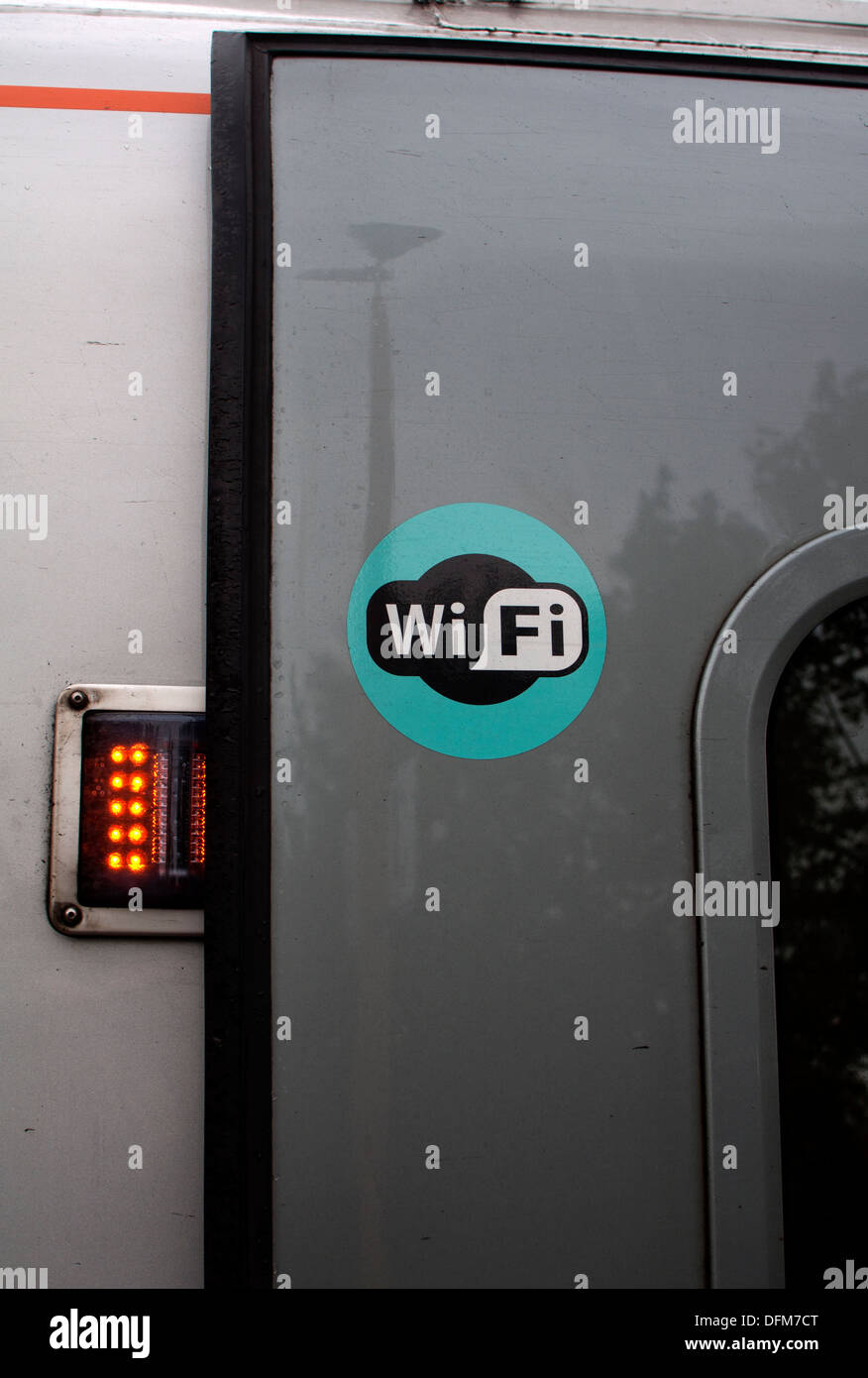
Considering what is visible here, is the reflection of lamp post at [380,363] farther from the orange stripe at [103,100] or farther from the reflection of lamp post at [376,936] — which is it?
the orange stripe at [103,100]

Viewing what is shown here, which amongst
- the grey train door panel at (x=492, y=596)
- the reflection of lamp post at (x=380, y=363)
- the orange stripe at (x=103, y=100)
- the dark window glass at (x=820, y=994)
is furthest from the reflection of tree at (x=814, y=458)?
the orange stripe at (x=103, y=100)

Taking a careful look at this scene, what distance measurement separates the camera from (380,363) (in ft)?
3.69

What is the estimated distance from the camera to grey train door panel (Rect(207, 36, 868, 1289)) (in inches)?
40.3

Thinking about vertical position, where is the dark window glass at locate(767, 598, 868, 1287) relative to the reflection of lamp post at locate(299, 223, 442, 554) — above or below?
below

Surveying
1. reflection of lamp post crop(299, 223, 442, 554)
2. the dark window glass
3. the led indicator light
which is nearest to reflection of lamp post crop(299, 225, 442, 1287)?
reflection of lamp post crop(299, 223, 442, 554)

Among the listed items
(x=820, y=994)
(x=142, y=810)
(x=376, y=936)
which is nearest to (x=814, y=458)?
(x=820, y=994)

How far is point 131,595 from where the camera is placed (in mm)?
1119

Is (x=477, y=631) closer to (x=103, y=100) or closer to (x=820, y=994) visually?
(x=820, y=994)

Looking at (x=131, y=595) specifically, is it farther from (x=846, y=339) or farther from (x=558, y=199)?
(x=846, y=339)

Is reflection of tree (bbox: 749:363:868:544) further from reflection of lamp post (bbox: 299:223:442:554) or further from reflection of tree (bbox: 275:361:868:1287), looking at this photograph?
reflection of lamp post (bbox: 299:223:442:554)

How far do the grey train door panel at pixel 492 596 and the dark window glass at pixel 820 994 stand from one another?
56 mm

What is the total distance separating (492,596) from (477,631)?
0.16 ft

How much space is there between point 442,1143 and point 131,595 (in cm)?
76

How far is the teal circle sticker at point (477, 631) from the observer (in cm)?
107
